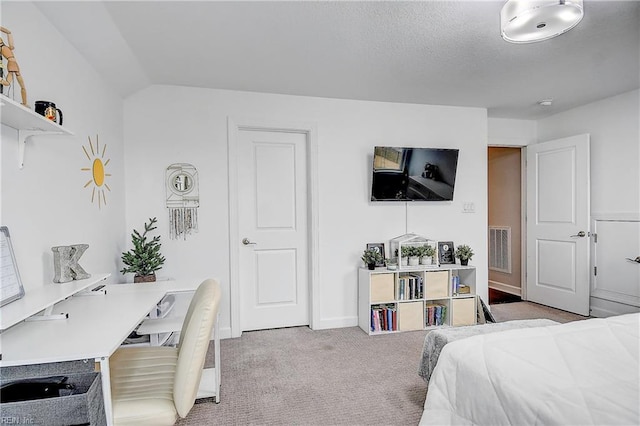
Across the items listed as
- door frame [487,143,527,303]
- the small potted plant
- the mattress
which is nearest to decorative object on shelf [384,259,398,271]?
the small potted plant

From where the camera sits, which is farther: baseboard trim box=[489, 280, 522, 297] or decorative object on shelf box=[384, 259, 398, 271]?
baseboard trim box=[489, 280, 522, 297]

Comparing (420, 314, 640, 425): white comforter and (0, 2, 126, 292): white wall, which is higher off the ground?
(0, 2, 126, 292): white wall

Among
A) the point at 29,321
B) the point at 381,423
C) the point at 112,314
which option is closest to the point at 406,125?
the point at 381,423

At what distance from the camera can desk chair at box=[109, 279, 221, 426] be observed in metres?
1.39

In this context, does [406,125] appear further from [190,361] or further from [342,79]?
[190,361]

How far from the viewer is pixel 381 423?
2035 millimetres

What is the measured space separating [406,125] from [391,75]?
0.94 m

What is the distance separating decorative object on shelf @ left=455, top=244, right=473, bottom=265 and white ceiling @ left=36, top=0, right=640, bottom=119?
1.56m

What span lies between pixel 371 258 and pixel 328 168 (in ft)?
3.25

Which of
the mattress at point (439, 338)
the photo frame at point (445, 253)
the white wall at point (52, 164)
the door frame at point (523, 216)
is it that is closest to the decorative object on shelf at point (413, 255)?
the photo frame at point (445, 253)

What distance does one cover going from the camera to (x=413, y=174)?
3775 mm

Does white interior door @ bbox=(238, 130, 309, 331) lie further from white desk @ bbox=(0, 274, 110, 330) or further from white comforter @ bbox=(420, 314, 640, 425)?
white comforter @ bbox=(420, 314, 640, 425)

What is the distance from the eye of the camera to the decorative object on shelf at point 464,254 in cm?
381

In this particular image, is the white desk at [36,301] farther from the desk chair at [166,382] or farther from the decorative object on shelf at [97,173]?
the decorative object on shelf at [97,173]
